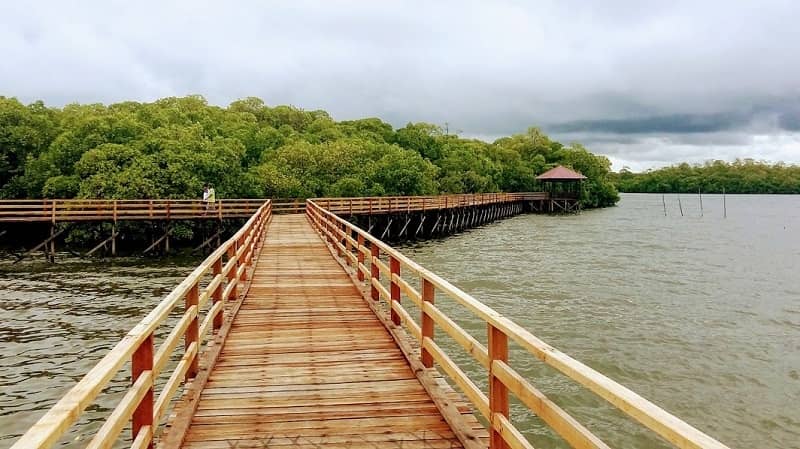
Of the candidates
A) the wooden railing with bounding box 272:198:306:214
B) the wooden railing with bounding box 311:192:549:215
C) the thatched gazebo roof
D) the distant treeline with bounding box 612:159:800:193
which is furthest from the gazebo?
the distant treeline with bounding box 612:159:800:193

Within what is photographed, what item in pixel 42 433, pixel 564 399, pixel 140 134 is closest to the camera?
pixel 42 433

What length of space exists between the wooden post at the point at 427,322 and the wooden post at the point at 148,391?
219cm

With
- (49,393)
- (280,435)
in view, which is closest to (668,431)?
(280,435)

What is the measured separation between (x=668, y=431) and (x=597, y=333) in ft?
36.7

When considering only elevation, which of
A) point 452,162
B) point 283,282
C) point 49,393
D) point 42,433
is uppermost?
point 452,162

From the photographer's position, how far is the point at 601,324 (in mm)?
13000

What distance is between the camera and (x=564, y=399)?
338 inches

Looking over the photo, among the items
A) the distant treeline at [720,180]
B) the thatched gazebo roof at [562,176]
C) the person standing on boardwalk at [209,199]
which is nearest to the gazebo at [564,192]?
the thatched gazebo roof at [562,176]

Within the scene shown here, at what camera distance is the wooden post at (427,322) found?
4.57 metres

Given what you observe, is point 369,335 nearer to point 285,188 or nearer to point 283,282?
point 283,282

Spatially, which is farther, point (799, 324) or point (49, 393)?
point (799, 324)

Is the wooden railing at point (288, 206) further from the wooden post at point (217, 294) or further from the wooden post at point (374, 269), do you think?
the wooden post at point (217, 294)

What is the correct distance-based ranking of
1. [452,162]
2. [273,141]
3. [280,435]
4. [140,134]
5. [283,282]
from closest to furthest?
1. [280,435]
2. [283,282]
3. [140,134]
4. [273,141]
5. [452,162]

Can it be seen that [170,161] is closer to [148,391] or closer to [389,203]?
[389,203]
